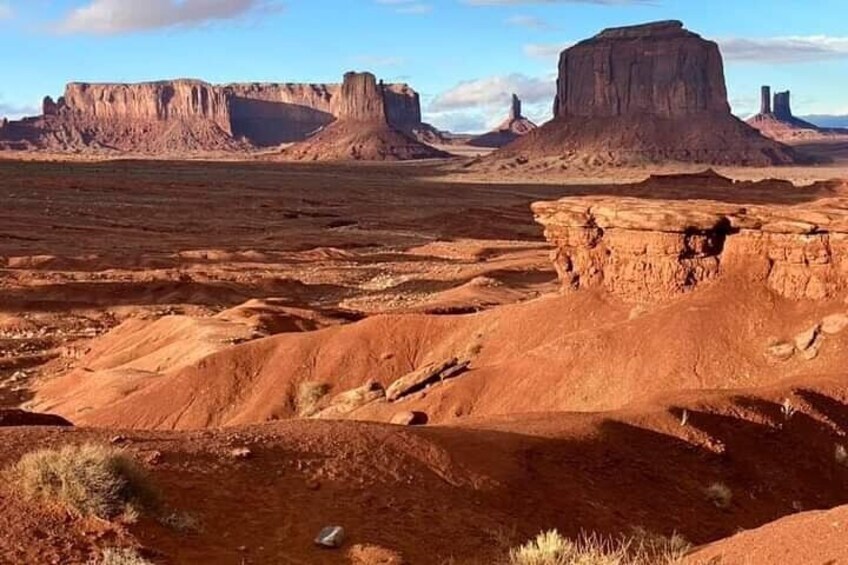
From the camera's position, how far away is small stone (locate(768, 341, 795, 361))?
58.6 feet

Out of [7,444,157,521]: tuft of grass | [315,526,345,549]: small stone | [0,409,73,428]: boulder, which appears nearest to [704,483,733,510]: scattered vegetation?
A: [315,526,345,549]: small stone

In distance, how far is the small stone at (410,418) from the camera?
56.3 ft

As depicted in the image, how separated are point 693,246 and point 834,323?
327cm

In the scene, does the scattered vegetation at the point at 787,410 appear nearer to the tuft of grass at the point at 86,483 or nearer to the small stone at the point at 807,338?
the small stone at the point at 807,338

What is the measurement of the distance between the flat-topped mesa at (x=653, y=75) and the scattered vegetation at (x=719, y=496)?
139m

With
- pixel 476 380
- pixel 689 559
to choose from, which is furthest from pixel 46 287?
pixel 689 559

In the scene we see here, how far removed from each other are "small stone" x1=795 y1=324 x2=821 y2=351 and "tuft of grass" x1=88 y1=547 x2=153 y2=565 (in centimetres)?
1383

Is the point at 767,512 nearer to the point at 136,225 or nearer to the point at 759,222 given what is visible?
the point at 759,222

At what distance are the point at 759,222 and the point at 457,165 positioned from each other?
13508cm

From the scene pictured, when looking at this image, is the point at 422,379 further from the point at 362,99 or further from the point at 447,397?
the point at 362,99

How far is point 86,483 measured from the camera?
301 inches

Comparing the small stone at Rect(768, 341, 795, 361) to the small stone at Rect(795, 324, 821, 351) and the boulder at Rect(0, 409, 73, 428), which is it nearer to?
the small stone at Rect(795, 324, 821, 351)

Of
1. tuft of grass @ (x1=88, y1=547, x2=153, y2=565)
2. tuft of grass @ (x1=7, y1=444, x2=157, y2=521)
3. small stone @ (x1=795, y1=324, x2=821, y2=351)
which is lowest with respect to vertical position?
small stone @ (x1=795, y1=324, x2=821, y2=351)

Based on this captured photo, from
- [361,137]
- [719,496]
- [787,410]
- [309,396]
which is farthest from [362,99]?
[719,496]
